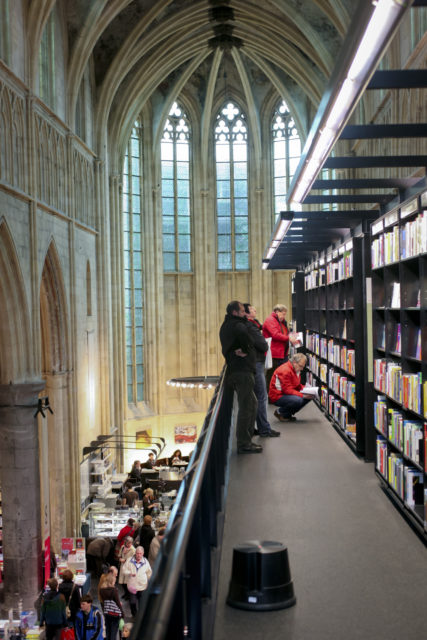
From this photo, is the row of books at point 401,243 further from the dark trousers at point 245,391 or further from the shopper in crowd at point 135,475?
the shopper in crowd at point 135,475

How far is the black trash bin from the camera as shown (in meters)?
4.11

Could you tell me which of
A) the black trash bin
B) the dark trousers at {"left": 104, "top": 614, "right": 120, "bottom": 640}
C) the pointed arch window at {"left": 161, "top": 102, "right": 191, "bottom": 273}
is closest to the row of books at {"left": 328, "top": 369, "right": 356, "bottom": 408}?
the dark trousers at {"left": 104, "top": 614, "right": 120, "bottom": 640}

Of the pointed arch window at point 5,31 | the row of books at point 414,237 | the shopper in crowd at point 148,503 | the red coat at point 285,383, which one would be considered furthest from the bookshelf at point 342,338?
the pointed arch window at point 5,31

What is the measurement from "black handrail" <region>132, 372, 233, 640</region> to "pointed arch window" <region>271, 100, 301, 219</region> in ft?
75.8

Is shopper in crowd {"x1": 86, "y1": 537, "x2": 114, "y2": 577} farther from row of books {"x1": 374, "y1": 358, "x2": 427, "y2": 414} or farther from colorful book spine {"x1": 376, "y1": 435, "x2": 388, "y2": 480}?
row of books {"x1": 374, "y1": 358, "x2": 427, "y2": 414}

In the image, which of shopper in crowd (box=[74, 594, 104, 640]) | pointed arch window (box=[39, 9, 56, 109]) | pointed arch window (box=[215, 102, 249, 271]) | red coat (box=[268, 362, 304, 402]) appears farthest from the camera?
pointed arch window (box=[215, 102, 249, 271])

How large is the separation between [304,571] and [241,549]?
0.68 metres

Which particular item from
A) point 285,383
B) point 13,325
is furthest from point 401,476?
point 13,325

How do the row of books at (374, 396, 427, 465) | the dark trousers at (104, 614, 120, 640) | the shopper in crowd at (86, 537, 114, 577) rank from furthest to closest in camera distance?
the shopper in crowd at (86, 537, 114, 577) < the dark trousers at (104, 614, 120, 640) < the row of books at (374, 396, 427, 465)

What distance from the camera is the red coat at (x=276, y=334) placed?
10.9 metres

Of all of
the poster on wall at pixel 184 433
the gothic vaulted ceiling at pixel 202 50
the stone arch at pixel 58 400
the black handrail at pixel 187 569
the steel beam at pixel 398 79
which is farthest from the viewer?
the poster on wall at pixel 184 433

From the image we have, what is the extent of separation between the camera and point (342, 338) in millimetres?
9391

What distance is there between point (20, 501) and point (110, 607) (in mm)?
4631

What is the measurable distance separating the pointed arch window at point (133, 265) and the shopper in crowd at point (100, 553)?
41.4 ft
